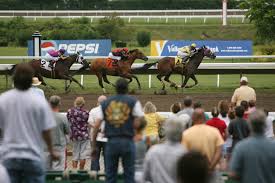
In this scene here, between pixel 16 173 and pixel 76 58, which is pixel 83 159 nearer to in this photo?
pixel 16 173

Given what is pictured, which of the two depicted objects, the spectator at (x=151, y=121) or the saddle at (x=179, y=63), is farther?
the saddle at (x=179, y=63)

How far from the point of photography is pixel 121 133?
820cm

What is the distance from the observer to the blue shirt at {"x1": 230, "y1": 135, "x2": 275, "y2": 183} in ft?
21.2

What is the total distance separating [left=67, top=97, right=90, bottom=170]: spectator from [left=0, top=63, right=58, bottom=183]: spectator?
462 cm

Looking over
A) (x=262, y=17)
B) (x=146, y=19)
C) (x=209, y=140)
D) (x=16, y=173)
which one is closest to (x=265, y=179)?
(x=209, y=140)

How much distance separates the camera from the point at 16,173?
272 inches

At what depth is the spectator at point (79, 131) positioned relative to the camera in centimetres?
1168

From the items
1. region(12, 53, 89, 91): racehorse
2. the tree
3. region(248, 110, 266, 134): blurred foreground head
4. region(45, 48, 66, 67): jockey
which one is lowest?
region(248, 110, 266, 134): blurred foreground head

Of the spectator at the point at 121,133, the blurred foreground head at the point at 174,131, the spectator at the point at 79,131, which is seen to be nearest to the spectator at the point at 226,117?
the spectator at the point at 79,131

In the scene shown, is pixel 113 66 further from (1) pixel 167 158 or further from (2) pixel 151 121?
(1) pixel 167 158

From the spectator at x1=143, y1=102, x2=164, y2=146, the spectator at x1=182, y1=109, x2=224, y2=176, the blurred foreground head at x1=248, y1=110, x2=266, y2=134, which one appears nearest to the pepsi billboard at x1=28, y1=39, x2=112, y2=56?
the spectator at x1=143, y1=102, x2=164, y2=146

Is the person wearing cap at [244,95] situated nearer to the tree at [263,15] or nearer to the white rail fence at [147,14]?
the tree at [263,15]

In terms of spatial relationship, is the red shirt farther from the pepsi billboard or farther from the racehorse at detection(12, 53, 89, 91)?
the pepsi billboard

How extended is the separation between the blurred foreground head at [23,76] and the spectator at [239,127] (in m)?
3.46
